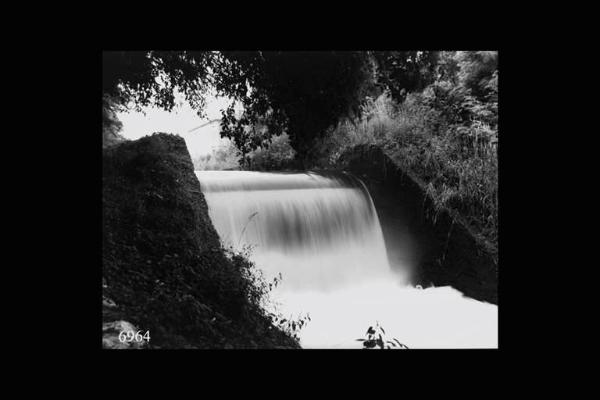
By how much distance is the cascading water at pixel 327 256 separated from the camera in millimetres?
4656

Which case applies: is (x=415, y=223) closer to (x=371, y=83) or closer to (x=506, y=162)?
(x=371, y=83)

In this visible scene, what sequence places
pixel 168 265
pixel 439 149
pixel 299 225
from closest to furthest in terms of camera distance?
1. pixel 168 265
2. pixel 299 225
3. pixel 439 149

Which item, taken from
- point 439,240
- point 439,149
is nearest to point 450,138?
point 439,149

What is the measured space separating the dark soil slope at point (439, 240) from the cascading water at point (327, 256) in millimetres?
190

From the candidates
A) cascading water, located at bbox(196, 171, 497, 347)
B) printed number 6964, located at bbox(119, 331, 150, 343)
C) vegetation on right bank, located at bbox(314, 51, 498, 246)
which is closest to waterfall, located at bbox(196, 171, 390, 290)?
cascading water, located at bbox(196, 171, 497, 347)

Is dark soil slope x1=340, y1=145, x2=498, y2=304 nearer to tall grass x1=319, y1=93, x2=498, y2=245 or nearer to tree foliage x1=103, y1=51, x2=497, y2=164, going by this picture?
tall grass x1=319, y1=93, x2=498, y2=245

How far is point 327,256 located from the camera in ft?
18.2

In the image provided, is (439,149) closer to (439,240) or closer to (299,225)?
(439,240)

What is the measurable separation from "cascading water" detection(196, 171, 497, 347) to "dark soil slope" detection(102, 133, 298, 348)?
744mm

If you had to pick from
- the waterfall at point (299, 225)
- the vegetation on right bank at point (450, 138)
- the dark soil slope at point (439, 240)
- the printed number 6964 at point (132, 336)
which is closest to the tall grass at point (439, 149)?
the vegetation on right bank at point (450, 138)

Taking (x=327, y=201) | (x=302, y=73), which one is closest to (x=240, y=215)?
(x=327, y=201)

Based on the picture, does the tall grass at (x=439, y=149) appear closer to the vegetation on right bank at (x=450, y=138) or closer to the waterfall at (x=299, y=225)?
the vegetation on right bank at (x=450, y=138)

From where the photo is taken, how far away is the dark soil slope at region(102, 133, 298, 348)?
315cm

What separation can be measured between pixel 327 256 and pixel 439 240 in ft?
5.13
